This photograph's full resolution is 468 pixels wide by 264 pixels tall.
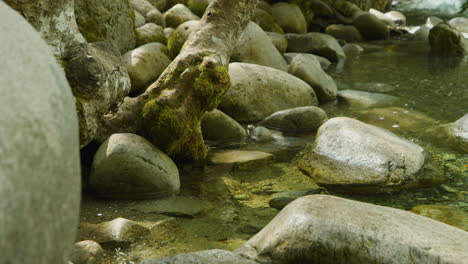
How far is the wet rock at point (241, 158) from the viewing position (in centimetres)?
522

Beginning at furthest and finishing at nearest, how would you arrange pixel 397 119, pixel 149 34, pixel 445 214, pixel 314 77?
pixel 149 34 → pixel 314 77 → pixel 397 119 → pixel 445 214

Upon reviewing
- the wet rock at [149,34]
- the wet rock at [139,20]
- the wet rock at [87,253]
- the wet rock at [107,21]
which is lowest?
the wet rock at [87,253]

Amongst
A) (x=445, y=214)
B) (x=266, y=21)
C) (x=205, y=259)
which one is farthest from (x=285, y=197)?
(x=266, y=21)

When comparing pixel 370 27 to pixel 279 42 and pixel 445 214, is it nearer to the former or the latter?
pixel 279 42

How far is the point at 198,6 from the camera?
33.4 feet

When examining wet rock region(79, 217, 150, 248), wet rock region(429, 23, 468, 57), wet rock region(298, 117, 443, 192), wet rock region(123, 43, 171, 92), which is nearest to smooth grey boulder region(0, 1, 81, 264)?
wet rock region(79, 217, 150, 248)

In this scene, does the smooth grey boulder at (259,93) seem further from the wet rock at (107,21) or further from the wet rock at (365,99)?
the wet rock at (107,21)

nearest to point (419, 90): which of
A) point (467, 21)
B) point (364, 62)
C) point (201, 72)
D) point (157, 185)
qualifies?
point (364, 62)

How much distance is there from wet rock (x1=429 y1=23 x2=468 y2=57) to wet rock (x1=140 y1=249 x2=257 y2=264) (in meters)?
11.0

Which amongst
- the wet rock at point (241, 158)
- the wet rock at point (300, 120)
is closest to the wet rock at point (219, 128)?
the wet rock at point (241, 158)

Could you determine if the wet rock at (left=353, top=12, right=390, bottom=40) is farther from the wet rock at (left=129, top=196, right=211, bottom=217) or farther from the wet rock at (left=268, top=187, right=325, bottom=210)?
the wet rock at (left=129, top=196, right=211, bottom=217)

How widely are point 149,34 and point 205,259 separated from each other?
6067 mm

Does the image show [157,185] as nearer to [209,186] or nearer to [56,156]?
[209,186]

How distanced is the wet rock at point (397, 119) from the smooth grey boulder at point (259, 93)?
0.96m
